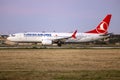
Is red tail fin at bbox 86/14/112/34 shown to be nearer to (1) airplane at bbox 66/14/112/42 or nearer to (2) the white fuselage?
(1) airplane at bbox 66/14/112/42

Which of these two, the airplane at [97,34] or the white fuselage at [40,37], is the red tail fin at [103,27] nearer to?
the airplane at [97,34]

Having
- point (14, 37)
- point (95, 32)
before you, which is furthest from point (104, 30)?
point (14, 37)

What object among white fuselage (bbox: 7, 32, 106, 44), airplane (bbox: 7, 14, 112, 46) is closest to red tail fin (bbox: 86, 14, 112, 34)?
airplane (bbox: 7, 14, 112, 46)

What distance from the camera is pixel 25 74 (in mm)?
17516

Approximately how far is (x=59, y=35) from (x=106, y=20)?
47.0 feet

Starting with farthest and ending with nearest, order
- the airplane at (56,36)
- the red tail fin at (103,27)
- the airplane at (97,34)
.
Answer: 1. the red tail fin at (103,27)
2. the airplane at (97,34)
3. the airplane at (56,36)

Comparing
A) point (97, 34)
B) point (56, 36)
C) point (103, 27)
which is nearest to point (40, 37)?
point (56, 36)

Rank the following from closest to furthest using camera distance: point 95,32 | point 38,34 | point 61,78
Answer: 1. point 61,78
2. point 38,34
3. point 95,32

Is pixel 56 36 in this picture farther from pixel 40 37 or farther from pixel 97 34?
pixel 97 34

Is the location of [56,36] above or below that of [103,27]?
below

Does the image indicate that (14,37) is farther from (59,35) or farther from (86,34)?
(86,34)

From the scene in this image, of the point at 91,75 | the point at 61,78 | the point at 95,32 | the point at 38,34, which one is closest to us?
the point at 61,78

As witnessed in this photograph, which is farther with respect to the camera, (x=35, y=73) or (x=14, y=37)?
(x=14, y=37)

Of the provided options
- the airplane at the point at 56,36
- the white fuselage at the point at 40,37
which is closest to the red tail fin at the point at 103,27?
the airplane at the point at 56,36
